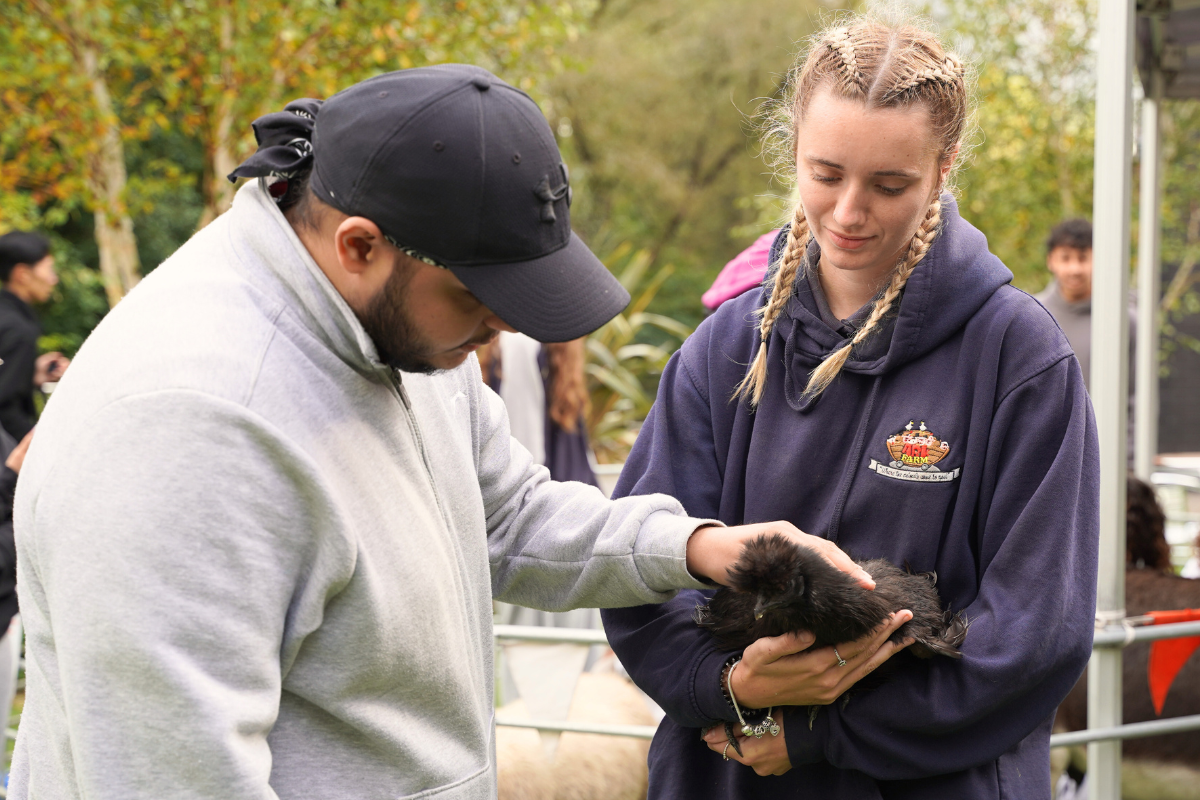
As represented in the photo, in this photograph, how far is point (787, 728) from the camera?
181 cm

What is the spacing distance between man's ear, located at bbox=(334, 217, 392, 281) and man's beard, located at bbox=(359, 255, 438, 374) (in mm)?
26

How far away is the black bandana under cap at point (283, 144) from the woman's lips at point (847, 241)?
0.90m

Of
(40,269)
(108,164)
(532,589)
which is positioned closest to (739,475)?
(532,589)

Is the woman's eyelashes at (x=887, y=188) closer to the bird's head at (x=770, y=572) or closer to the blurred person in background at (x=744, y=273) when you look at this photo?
the blurred person in background at (x=744, y=273)

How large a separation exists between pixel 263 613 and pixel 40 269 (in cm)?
573

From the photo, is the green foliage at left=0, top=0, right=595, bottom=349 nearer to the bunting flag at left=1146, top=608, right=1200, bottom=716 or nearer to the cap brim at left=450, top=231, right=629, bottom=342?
the bunting flag at left=1146, top=608, right=1200, bottom=716

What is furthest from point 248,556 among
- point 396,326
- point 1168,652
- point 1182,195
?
point 1182,195

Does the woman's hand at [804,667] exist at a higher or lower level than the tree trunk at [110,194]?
lower

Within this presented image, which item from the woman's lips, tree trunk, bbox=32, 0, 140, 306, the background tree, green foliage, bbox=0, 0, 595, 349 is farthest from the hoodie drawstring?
the background tree

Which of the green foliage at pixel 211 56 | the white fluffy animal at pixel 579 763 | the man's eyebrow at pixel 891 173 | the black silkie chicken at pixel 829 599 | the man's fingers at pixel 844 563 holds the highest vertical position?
the green foliage at pixel 211 56

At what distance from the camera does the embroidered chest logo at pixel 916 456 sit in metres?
1.75

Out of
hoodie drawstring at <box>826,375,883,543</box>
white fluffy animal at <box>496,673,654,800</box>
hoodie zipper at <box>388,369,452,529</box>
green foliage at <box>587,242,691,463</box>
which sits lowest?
green foliage at <box>587,242,691,463</box>

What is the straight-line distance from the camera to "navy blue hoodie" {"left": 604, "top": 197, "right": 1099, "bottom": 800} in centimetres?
168

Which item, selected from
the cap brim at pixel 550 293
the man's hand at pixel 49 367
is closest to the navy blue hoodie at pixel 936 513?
the cap brim at pixel 550 293
